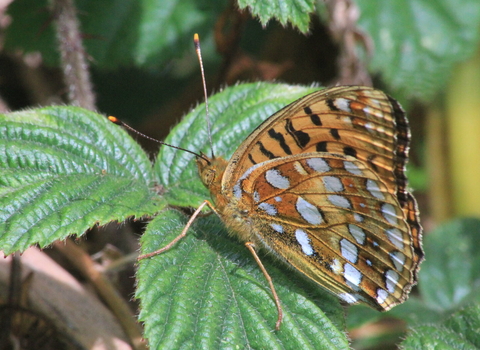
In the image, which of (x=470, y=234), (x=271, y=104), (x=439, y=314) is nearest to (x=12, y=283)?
(x=271, y=104)

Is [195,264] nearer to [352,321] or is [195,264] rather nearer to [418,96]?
[352,321]

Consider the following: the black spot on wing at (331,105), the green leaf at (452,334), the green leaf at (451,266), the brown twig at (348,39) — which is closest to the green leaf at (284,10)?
the black spot on wing at (331,105)

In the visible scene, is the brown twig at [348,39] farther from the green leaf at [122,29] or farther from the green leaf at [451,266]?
the green leaf at [451,266]

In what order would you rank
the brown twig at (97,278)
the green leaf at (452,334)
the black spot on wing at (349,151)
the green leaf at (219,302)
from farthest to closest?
the brown twig at (97,278)
the black spot on wing at (349,151)
the green leaf at (452,334)
the green leaf at (219,302)

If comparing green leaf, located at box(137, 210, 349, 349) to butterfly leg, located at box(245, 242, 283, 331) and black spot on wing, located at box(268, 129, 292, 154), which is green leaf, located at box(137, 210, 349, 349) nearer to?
butterfly leg, located at box(245, 242, 283, 331)

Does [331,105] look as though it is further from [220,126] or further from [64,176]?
[64,176]
